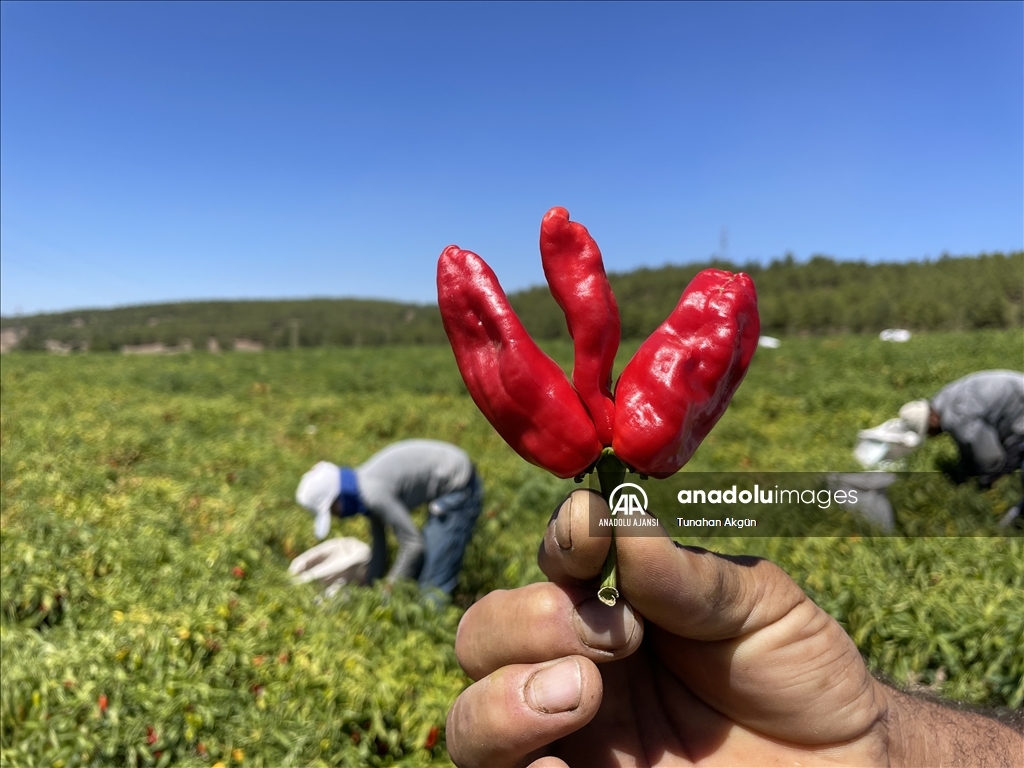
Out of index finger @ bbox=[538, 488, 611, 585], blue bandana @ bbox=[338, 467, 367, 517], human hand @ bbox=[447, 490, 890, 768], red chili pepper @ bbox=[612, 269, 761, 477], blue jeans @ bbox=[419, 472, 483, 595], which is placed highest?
red chili pepper @ bbox=[612, 269, 761, 477]

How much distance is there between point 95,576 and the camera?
4.79 metres

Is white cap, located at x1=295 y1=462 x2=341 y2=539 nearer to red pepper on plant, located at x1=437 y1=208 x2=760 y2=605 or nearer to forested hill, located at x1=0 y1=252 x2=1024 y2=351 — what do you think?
red pepper on plant, located at x1=437 y1=208 x2=760 y2=605

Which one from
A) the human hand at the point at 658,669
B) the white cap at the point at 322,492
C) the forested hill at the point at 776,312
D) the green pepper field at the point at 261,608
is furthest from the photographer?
the forested hill at the point at 776,312

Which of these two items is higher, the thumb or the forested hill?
the forested hill

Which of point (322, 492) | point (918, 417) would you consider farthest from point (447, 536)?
point (918, 417)

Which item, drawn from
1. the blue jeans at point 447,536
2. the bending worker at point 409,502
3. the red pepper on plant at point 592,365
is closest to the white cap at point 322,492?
the bending worker at point 409,502

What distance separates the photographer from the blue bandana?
5.19 m

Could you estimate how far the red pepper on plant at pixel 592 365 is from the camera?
1.24 m

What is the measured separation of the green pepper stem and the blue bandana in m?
4.13

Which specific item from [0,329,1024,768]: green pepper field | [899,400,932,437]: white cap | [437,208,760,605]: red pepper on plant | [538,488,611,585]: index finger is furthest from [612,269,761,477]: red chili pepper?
[899,400,932,437]: white cap

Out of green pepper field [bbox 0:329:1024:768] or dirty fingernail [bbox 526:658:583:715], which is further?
green pepper field [bbox 0:329:1024:768]

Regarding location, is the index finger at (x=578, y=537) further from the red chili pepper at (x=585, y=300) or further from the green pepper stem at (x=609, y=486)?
the red chili pepper at (x=585, y=300)

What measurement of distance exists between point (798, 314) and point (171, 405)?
152 ft

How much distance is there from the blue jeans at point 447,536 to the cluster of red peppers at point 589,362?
4552 mm
